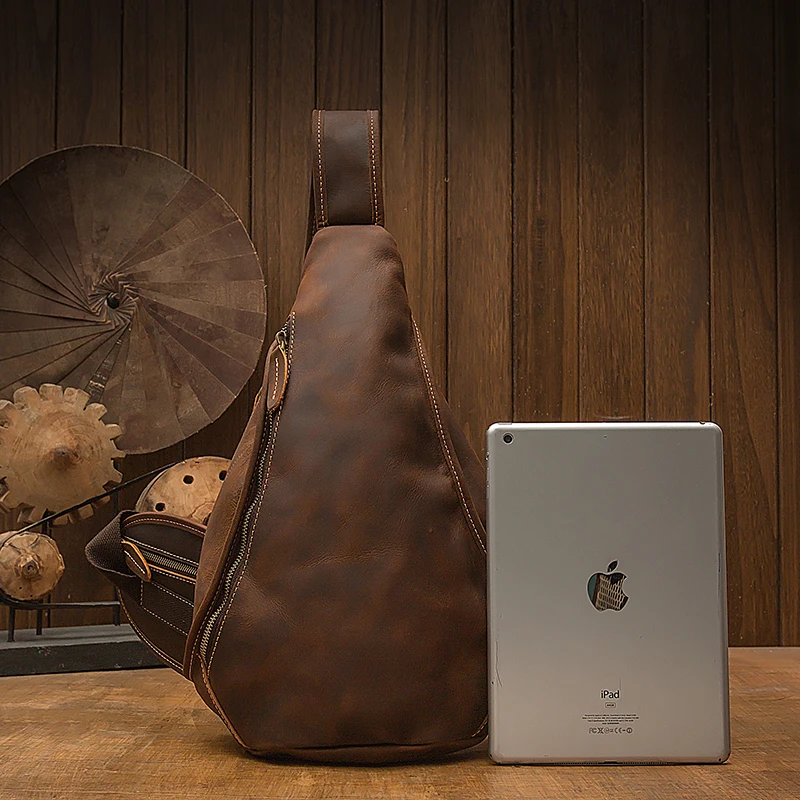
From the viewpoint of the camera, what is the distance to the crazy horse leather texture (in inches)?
25.5

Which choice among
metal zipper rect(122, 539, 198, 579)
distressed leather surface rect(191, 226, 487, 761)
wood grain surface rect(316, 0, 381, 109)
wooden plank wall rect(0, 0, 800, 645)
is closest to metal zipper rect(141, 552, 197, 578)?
metal zipper rect(122, 539, 198, 579)

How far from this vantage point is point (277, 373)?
69 centimetres

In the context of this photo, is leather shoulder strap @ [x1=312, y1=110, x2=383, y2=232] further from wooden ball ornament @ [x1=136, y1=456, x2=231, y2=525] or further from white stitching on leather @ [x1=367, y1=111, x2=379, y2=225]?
wooden ball ornament @ [x1=136, y1=456, x2=231, y2=525]

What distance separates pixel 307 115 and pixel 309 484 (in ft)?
2.51

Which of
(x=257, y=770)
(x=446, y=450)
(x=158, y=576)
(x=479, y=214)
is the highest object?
(x=479, y=214)

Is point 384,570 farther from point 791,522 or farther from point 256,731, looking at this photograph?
point 791,522

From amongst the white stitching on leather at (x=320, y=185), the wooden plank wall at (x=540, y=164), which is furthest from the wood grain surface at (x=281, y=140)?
the white stitching on leather at (x=320, y=185)

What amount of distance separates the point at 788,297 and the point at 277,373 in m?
0.89

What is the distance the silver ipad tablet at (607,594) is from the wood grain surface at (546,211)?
2.04 ft

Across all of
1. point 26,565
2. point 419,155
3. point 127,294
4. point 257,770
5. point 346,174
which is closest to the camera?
point 257,770

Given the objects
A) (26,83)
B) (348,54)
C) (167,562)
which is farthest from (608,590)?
(26,83)

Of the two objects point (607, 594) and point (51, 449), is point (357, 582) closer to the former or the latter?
point (607, 594)

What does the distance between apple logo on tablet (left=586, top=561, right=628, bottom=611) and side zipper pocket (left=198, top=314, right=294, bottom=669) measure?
23 centimetres

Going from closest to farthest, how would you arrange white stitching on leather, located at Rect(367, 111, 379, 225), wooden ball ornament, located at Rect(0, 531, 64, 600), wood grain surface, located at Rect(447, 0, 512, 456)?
white stitching on leather, located at Rect(367, 111, 379, 225), wooden ball ornament, located at Rect(0, 531, 64, 600), wood grain surface, located at Rect(447, 0, 512, 456)
